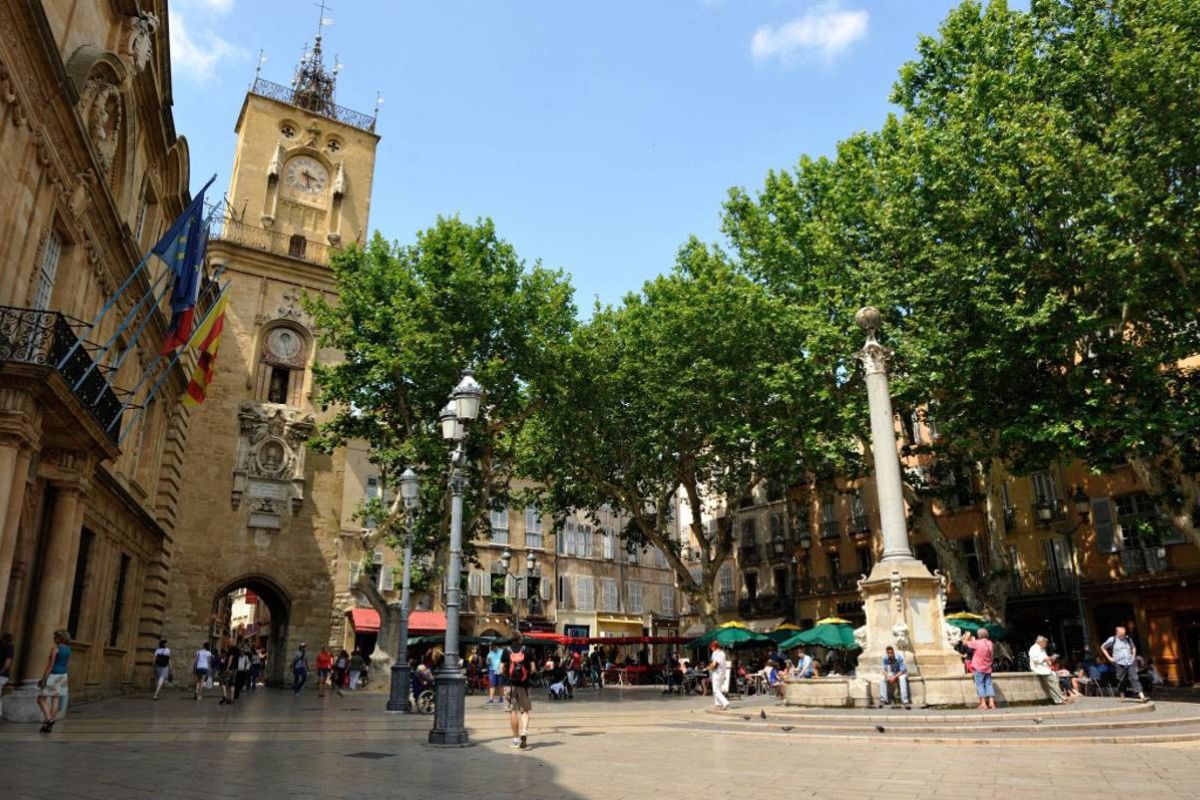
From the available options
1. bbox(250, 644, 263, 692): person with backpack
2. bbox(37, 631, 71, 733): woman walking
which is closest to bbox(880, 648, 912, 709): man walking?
bbox(37, 631, 71, 733): woman walking

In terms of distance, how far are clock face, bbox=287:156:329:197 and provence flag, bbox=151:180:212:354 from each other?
65.5 feet

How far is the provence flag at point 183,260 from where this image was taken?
16.8 meters

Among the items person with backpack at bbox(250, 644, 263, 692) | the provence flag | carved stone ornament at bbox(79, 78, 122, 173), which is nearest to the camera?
carved stone ornament at bbox(79, 78, 122, 173)

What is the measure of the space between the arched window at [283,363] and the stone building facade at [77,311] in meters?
7.69

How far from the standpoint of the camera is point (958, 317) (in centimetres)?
2144

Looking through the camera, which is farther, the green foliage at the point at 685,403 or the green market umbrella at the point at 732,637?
the green market umbrella at the point at 732,637

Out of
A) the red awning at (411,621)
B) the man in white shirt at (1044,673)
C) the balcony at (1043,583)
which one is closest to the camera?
the man in white shirt at (1044,673)

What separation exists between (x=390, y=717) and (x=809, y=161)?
68.7 feet

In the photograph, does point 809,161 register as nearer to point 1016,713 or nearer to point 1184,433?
point 1184,433

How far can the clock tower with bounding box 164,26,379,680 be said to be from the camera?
30.6 meters

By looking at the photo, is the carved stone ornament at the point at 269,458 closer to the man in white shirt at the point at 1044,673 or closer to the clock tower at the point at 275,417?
the clock tower at the point at 275,417

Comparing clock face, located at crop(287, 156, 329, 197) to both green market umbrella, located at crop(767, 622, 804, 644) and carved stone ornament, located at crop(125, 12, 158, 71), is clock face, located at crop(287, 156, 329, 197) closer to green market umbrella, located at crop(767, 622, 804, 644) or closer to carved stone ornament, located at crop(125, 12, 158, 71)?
carved stone ornament, located at crop(125, 12, 158, 71)

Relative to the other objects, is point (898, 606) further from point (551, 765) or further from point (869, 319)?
point (551, 765)

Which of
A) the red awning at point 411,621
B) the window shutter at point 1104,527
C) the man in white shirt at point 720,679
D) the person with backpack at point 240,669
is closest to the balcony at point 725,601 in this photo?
the red awning at point 411,621
